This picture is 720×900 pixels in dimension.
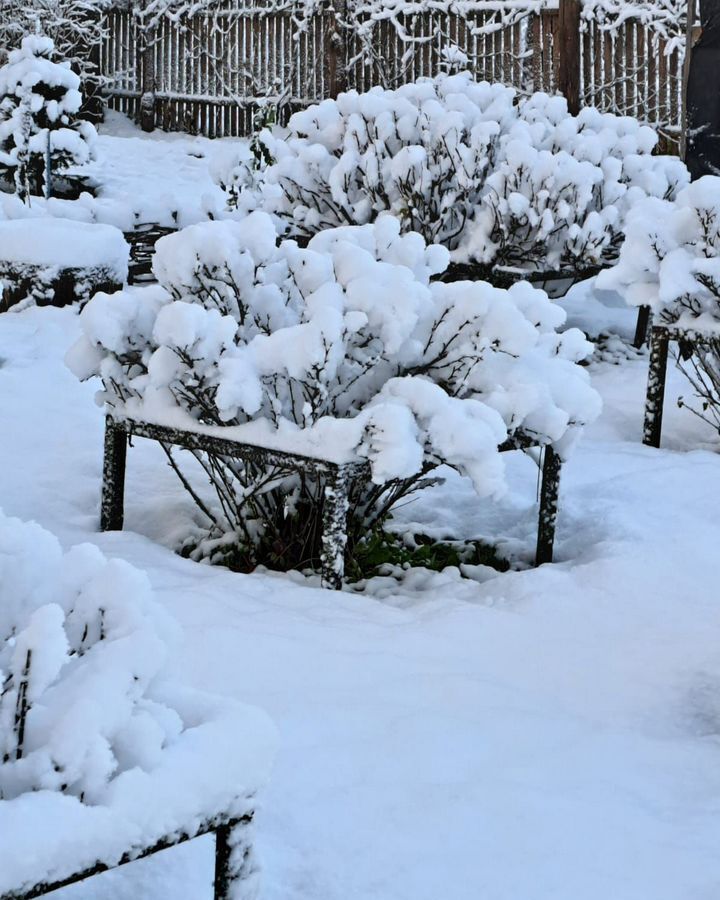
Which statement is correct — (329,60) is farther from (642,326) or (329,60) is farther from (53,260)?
(642,326)

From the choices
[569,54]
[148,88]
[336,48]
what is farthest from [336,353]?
[148,88]

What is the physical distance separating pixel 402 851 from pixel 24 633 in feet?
3.46

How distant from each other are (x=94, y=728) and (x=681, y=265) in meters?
4.34

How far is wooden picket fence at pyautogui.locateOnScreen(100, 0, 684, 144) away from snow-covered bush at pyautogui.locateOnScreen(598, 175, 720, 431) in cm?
602

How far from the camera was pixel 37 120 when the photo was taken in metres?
10.2

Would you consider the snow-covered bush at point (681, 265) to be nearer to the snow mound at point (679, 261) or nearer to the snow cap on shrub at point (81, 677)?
the snow mound at point (679, 261)

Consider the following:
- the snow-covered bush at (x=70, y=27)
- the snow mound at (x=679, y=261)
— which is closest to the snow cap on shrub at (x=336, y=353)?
the snow mound at (x=679, y=261)

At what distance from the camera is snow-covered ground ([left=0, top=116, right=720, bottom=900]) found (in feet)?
8.02

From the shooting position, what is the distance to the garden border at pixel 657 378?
19.1 feet

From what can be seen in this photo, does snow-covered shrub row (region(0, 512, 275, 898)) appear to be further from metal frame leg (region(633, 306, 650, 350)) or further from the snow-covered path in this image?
metal frame leg (region(633, 306, 650, 350))

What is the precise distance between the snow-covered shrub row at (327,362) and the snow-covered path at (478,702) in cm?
40

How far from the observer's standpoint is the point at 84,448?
5.49 metres

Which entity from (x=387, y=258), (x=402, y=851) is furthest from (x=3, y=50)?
(x=402, y=851)

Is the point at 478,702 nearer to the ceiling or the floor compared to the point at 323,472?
nearer to the floor
